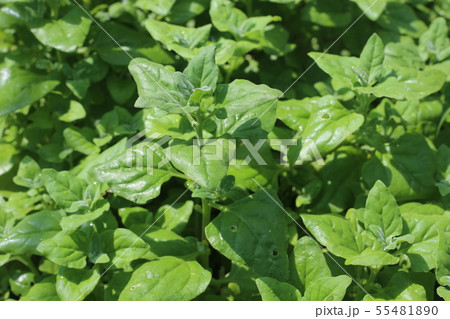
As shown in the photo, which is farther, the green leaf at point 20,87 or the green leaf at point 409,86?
the green leaf at point 20,87

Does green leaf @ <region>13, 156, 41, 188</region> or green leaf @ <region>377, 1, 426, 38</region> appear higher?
green leaf @ <region>377, 1, 426, 38</region>

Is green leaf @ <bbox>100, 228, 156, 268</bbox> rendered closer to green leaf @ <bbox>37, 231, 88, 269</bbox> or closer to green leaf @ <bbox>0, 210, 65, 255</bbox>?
green leaf @ <bbox>37, 231, 88, 269</bbox>

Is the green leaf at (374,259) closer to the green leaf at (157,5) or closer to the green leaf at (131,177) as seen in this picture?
the green leaf at (131,177)

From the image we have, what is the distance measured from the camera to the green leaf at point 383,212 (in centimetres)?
215

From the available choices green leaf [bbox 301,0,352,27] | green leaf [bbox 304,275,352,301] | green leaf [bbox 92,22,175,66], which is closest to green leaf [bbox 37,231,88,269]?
green leaf [bbox 304,275,352,301]

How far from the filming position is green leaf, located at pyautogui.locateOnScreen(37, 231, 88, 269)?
84.7 inches

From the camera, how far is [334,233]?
218 cm

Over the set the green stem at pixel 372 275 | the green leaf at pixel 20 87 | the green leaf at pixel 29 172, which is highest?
the green leaf at pixel 20 87

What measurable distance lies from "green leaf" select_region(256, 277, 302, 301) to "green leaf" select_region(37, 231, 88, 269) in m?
0.80

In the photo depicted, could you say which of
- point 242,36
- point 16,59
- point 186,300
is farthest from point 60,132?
point 186,300

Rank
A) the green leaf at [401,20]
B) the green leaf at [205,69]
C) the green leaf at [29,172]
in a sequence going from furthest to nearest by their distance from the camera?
the green leaf at [401,20] < the green leaf at [29,172] < the green leaf at [205,69]

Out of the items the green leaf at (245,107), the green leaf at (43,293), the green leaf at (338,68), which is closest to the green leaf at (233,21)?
the green leaf at (338,68)

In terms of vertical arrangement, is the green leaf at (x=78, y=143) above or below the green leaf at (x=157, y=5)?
below

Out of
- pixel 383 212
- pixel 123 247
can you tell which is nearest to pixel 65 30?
pixel 123 247
